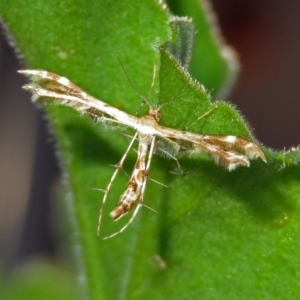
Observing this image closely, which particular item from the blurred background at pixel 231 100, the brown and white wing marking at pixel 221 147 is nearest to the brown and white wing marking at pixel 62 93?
the brown and white wing marking at pixel 221 147

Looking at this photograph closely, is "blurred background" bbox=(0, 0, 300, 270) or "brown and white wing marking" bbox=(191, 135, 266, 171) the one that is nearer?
"brown and white wing marking" bbox=(191, 135, 266, 171)

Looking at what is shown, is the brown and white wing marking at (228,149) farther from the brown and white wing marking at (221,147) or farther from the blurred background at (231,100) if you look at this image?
the blurred background at (231,100)

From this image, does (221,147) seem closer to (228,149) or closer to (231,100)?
(228,149)

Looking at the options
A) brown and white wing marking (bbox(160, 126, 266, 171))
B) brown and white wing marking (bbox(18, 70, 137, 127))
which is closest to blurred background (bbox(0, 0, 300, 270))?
brown and white wing marking (bbox(18, 70, 137, 127))

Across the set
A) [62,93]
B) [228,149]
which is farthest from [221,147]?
[62,93]

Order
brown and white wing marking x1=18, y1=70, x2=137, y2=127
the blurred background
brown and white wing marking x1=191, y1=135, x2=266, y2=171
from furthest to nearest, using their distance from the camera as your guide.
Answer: the blurred background
brown and white wing marking x1=18, y1=70, x2=137, y2=127
brown and white wing marking x1=191, y1=135, x2=266, y2=171

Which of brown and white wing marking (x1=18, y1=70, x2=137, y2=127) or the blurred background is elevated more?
brown and white wing marking (x1=18, y1=70, x2=137, y2=127)

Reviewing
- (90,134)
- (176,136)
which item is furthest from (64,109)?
(176,136)

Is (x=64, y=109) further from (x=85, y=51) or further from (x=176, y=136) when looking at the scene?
(x=176, y=136)

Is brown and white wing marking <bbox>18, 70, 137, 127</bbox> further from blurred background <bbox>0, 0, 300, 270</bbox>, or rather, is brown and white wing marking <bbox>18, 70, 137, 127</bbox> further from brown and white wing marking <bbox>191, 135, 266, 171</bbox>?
blurred background <bbox>0, 0, 300, 270</bbox>
